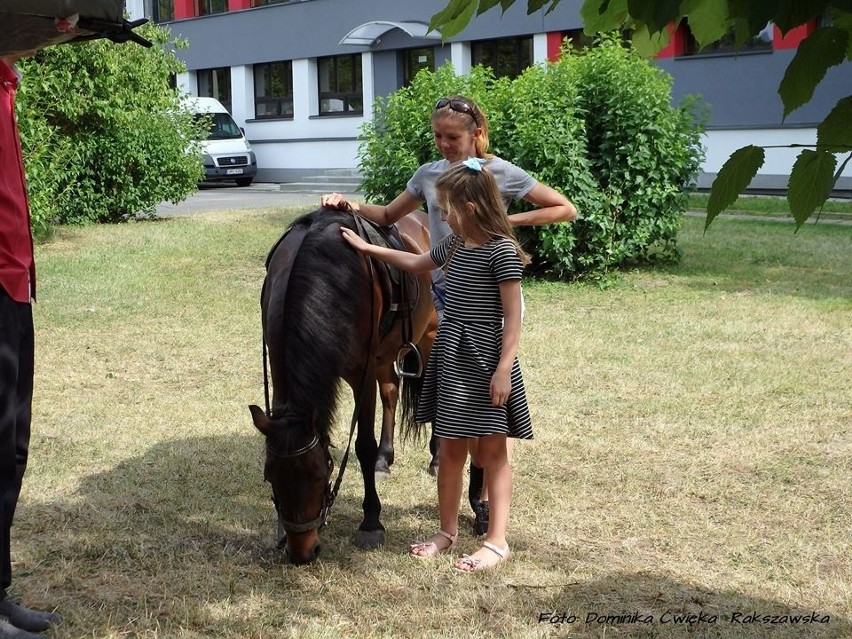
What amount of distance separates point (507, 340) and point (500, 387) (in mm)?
183

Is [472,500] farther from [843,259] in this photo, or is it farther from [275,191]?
[275,191]

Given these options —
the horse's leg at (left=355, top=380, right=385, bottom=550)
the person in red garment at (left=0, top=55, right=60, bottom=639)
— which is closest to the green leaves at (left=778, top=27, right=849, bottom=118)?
the person in red garment at (left=0, top=55, right=60, bottom=639)

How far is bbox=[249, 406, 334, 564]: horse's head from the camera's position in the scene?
3756mm

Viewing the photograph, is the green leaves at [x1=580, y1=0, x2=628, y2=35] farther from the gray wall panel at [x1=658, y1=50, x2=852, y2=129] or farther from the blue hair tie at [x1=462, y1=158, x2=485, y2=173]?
the gray wall panel at [x1=658, y1=50, x2=852, y2=129]

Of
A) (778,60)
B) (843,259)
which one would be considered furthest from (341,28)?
(843,259)

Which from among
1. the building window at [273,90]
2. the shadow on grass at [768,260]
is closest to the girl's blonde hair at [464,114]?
the shadow on grass at [768,260]

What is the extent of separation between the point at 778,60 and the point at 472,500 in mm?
18363

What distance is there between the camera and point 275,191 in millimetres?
27141

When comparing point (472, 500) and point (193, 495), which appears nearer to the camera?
point (472, 500)

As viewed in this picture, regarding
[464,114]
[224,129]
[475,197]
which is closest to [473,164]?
[475,197]

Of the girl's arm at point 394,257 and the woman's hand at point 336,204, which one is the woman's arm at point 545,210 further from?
the woman's hand at point 336,204

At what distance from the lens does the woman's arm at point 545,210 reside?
4.48 m

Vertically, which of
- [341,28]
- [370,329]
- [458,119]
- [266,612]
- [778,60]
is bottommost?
[266,612]

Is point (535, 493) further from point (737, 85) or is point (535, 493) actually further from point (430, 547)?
point (737, 85)
